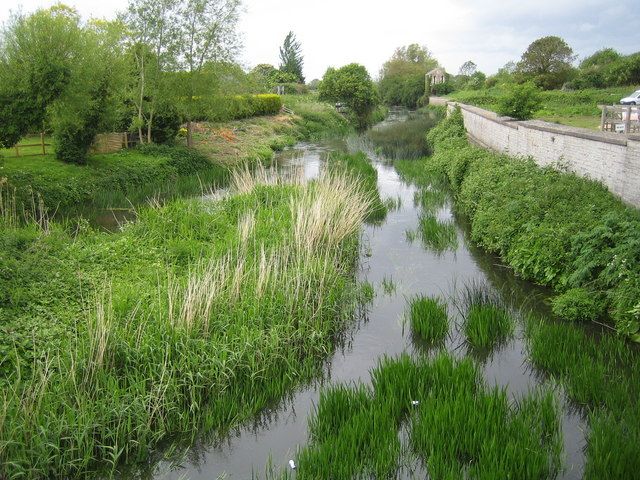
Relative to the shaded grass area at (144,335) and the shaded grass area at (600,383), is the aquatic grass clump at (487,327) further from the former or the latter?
the shaded grass area at (144,335)

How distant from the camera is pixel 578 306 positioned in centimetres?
698

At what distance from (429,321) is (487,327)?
66cm

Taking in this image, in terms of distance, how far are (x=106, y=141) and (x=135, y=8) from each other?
17.0 feet

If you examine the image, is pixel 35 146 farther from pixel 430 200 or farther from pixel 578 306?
pixel 578 306

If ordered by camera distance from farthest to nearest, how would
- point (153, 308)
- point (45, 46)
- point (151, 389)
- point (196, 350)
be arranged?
point (45, 46) → point (153, 308) → point (196, 350) → point (151, 389)

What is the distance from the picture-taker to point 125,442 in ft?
14.8

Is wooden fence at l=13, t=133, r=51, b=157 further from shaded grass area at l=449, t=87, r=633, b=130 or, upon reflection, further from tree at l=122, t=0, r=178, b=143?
shaded grass area at l=449, t=87, r=633, b=130

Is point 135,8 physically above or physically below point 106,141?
above

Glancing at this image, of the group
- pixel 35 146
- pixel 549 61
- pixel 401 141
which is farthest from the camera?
pixel 549 61

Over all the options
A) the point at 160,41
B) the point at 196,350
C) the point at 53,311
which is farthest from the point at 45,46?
the point at 196,350

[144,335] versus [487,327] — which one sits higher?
[144,335]

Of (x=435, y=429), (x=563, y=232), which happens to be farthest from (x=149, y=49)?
(x=435, y=429)

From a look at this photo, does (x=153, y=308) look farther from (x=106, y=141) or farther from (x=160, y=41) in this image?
(x=160, y=41)

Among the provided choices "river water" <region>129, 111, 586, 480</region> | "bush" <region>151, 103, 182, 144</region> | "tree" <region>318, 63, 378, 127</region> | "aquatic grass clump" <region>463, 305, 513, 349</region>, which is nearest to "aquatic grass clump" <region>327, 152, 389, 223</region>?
"river water" <region>129, 111, 586, 480</region>
